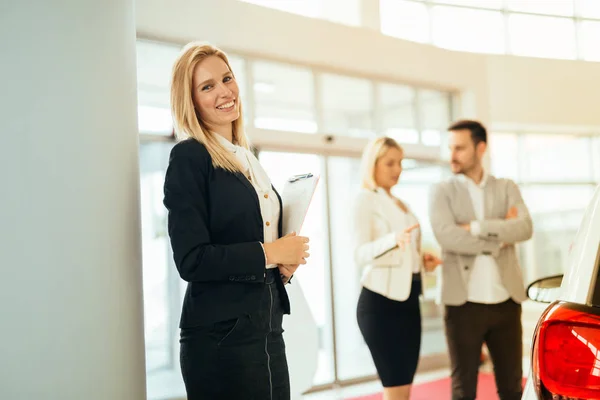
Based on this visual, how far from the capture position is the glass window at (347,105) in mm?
5613

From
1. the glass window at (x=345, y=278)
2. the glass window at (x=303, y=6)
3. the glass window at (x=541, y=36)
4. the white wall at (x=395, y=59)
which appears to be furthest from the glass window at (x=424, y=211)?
the glass window at (x=541, y=36)

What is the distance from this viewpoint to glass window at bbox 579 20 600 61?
9805mm

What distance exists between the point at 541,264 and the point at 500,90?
2989 mm

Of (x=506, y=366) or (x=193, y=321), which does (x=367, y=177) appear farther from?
(x=193, y=321)

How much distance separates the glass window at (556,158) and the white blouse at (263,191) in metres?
8.13

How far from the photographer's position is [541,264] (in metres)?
9.12

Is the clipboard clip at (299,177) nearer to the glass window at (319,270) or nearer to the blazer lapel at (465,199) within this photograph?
the blazer lapel at (465,199)

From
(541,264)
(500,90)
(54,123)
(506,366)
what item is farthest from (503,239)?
(541,264)

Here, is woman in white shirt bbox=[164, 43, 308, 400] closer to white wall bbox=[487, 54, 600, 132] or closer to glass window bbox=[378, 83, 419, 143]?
glass window bbox=[378, 83, 419, 143]

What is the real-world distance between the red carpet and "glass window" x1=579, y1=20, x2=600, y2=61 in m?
6.50

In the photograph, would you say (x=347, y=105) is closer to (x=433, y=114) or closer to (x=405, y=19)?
(x=433, y=114)

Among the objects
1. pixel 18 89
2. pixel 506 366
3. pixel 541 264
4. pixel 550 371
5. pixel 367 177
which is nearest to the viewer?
pixel 550 371

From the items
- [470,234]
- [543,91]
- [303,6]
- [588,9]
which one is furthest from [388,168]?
[588,9]

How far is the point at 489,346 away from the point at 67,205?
6.80 feet
